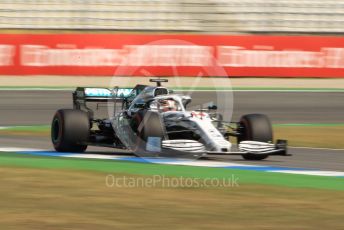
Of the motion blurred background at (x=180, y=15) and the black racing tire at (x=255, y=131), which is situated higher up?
the motion blurred background at (x=180, y=15)

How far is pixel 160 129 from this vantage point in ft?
41.2

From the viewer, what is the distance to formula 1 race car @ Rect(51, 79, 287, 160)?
12.5 meters

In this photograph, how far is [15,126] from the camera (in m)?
18.8

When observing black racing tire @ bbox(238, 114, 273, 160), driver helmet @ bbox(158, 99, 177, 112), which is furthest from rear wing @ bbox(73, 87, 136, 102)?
black racing tire @ bbox(238, 114, 273, 160)

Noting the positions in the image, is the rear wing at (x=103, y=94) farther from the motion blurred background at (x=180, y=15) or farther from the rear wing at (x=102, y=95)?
the motion blurred background at (x=180, y=15)

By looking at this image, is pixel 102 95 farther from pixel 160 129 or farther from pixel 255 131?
pixel 255 131

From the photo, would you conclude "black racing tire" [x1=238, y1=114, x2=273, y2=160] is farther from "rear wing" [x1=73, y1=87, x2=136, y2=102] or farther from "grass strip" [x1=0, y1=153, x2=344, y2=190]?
"rear wing" [x1=73, y1=87, x2=136, y2=102]

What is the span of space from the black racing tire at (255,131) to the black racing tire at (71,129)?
244 cm

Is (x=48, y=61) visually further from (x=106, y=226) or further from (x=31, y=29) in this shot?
(x=106, y=226)

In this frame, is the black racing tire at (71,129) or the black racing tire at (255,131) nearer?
the black racing tire at (255,131)

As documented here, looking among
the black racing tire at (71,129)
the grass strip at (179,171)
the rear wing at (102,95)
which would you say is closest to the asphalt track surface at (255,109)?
the rear wing at (102,95)

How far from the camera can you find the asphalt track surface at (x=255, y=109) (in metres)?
15.0

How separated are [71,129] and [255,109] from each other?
11.2 metres

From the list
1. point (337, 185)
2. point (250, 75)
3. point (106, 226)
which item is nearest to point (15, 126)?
point (337, 185)
